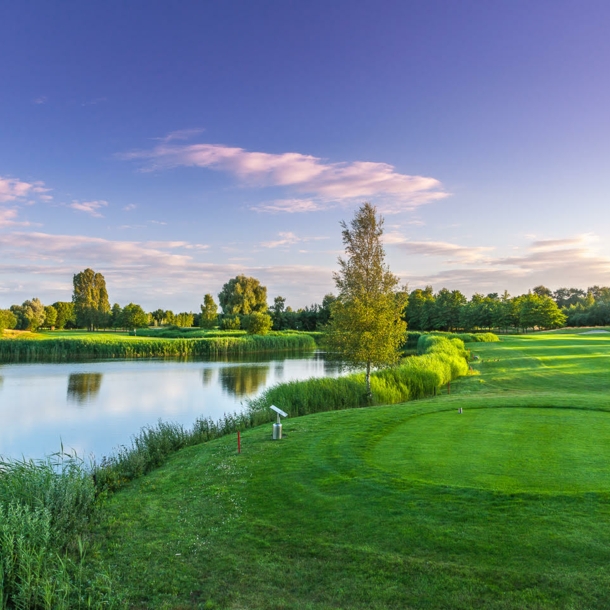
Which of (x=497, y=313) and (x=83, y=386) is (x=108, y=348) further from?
(x=497, y=313)

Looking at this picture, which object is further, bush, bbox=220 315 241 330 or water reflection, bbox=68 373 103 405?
bush, bbox=220 315 241 330

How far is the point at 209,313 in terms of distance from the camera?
85.8 meters

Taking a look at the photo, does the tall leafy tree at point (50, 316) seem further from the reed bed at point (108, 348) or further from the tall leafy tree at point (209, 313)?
the reed bed at point (108, 348)

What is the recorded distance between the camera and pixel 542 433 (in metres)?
8.80

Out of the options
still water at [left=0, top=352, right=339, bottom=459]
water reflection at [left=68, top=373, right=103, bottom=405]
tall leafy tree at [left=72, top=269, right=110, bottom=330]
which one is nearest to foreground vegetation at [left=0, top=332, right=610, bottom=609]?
still water at [left=0, top=352, right=339, bottom=459]

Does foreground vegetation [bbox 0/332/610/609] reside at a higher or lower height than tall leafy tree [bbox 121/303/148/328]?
lower

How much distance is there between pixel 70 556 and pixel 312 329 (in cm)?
9753

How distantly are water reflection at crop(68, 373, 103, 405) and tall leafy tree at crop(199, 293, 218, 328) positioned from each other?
172 ft

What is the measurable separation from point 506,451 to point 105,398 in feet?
67.2

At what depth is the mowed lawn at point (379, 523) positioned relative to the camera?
4379mm

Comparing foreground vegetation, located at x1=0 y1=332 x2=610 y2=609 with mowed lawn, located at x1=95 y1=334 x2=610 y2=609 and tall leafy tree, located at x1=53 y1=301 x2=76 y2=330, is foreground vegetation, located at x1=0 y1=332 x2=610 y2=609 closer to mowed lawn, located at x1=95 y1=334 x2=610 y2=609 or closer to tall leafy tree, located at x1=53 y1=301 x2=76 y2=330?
mowed lawn, located at x1=95 y1=334 x2=610 y2=609

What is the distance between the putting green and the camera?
6367 mm

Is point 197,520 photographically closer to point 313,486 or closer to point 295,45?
point 313,486

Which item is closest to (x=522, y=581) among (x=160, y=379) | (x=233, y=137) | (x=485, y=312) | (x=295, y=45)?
(x=295, y=45)
